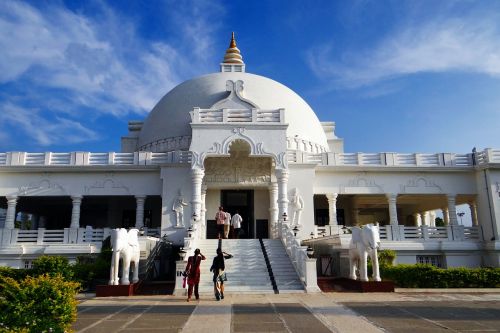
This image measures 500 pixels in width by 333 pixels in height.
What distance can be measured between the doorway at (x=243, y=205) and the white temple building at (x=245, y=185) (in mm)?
65

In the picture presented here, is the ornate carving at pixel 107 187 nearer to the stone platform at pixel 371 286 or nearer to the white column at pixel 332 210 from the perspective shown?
the white column at pixel 332 210

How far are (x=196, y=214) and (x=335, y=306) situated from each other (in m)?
10.9

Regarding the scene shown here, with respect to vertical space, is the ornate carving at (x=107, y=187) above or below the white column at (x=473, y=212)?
above

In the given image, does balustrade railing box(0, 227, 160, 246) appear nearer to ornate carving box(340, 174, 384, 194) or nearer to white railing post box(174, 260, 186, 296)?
white railing post box(174, 260, 186, 296)

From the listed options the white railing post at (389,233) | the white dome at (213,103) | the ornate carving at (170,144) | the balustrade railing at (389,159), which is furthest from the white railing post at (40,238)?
the white railing post at (389,233)

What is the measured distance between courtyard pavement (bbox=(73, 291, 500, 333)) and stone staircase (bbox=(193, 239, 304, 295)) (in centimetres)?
139

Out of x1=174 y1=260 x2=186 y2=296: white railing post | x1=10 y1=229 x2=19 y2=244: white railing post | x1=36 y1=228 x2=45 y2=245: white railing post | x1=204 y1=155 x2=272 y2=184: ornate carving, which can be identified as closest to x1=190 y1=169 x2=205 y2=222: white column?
x1=204 y1=155 x2=272 y2=184: ornate carving

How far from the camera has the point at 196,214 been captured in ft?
65.2

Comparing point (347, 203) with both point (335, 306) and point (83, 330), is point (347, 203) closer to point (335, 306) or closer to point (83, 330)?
point (335, 306)

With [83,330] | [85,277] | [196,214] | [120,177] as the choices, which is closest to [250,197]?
[196,214]

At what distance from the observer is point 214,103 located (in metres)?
27.3

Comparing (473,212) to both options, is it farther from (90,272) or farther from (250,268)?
(90,272)

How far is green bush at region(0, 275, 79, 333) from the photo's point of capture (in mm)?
5426

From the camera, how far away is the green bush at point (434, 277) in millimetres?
15297
